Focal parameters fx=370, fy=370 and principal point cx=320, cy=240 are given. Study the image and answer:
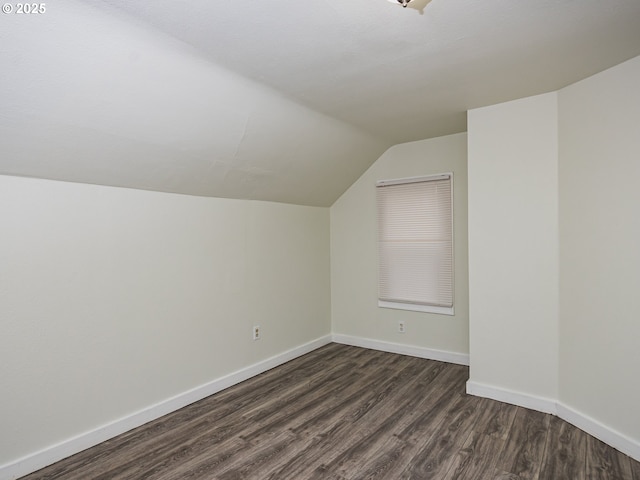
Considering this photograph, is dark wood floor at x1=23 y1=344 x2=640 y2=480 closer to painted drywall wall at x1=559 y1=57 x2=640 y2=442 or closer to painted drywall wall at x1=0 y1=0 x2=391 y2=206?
painted drywall wall at x1=559 y1=57 x2=640 y2=442

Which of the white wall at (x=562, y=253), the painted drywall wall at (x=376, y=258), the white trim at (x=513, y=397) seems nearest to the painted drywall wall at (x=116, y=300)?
the painted drywall wall at (x=376, y=258)

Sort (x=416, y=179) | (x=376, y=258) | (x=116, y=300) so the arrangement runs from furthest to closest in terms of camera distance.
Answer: (x=376, y=258) < (x=416, y=179) < (x=116, y=300)

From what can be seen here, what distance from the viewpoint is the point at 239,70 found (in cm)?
221

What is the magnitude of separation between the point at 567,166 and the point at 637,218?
62cm

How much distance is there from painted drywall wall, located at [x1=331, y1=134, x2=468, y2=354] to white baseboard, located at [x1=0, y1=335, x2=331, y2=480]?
1.17 meters

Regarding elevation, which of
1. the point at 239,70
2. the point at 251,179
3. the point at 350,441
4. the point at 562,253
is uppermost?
the point at 239,70

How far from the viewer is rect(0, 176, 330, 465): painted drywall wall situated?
207cm

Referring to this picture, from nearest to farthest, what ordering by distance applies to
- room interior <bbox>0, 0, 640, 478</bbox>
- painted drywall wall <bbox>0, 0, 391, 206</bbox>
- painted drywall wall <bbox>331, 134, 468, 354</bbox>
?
painted drywall wall <bbox>0, 0, 391, 206</bbox>, room interior <bbox>0, 0, 640, 478</bbox>, painted drywall wall <bbox>331, 134, 468, 354</bbox>

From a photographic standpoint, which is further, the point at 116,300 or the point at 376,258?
the point at 376,258

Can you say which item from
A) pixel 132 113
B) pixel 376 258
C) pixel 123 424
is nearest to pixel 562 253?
pixel 376 258

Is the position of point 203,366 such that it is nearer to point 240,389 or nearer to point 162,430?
→ point 240,389

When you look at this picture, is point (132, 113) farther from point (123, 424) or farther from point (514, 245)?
point (514, 245)

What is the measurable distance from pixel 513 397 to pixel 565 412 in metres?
0.35

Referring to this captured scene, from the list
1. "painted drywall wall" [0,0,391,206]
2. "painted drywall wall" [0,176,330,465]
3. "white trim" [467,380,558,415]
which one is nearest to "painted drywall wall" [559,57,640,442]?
"white trim" [467,380,558,415]
